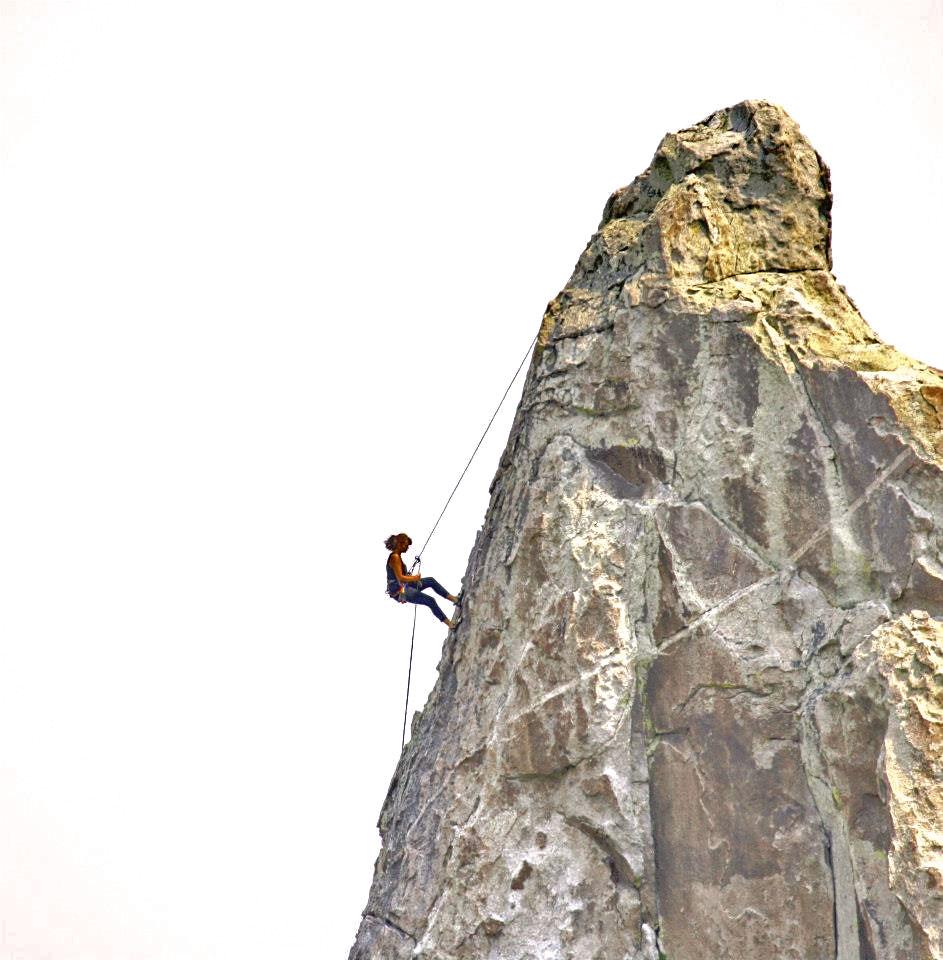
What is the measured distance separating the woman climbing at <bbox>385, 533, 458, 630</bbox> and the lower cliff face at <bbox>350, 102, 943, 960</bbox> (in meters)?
2.39

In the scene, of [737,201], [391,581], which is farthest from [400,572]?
[737,201]

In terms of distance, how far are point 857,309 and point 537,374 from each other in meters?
3.93

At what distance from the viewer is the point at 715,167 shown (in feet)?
54.7

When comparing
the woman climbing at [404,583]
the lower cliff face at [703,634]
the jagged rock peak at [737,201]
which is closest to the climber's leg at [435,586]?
the woman climbing at [404,583]

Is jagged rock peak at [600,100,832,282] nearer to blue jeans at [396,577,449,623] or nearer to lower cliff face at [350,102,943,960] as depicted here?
lower cliff face at [350,102,943,960]

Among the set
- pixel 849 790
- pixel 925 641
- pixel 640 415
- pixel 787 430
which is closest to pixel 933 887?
pixel 849 790

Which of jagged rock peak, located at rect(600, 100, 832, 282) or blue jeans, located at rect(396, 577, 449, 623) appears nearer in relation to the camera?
jagged rock peak, located at rect(600, 100, 832, 282)

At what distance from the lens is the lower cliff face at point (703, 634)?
13.3 m

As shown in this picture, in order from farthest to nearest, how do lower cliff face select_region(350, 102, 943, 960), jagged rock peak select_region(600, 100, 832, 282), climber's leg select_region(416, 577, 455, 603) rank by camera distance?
climber's leg select_region(416, 577, 455, 603)
jagged rock peak select_region(600, 100, 832, 282)
lower cliff face select_region(350, 102, 943, 960)

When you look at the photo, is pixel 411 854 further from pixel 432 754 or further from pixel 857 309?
pixel 857 309

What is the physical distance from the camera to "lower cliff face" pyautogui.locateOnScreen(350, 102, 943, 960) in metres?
13.3

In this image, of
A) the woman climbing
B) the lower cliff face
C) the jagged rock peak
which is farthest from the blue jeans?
the jagged rock peak

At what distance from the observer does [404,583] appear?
19.8 metres

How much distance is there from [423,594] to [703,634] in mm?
5929
